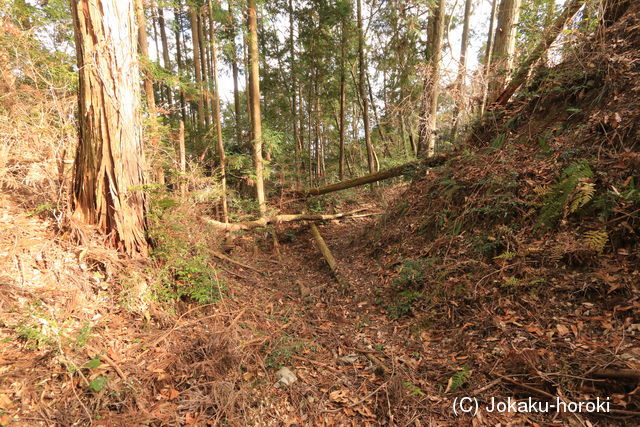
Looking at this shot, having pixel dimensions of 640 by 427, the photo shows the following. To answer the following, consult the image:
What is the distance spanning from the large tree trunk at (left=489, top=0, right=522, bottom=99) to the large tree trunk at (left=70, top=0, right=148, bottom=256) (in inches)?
292

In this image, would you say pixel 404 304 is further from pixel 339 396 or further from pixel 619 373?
pixel 619 373

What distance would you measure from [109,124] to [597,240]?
6.29 metres

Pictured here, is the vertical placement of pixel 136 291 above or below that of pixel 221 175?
below

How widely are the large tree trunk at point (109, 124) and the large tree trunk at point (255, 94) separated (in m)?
4.41

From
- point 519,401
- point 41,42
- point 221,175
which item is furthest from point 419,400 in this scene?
point 41,42

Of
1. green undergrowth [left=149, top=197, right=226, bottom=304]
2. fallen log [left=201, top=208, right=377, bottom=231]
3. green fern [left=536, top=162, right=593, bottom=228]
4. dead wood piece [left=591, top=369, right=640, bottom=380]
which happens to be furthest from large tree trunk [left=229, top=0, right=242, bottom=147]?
dead wood piece [left=591, top=369, right=640, bottom=380]

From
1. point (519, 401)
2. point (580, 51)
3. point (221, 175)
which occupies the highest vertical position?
point (580, 51)

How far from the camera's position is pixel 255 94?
814 centimetres

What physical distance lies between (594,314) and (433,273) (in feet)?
6.44

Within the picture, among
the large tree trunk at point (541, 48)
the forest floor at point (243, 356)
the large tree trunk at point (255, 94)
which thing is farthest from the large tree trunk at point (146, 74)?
the large tree trunk at point (541, 48)

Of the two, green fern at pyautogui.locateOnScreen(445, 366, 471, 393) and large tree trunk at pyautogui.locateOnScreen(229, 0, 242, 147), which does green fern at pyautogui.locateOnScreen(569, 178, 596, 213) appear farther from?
large tree trunk at pyautogui.locateOnScreen(229, 0, 242, 147)

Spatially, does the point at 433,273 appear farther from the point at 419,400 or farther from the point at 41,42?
the point at 41,42

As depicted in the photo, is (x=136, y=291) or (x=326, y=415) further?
(x=136, y=291)

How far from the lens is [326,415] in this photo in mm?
2791
